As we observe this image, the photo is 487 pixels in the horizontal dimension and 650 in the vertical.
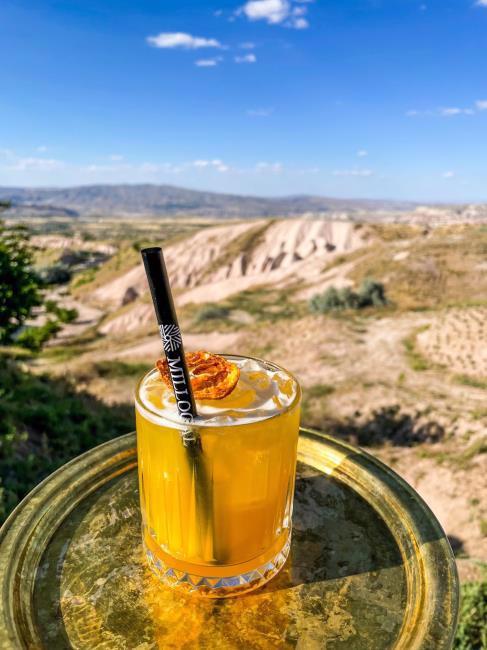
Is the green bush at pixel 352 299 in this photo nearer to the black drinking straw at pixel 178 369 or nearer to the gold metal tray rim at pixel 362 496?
the gold metal tray rim at pixel 362 496

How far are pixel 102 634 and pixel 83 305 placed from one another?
148 ft

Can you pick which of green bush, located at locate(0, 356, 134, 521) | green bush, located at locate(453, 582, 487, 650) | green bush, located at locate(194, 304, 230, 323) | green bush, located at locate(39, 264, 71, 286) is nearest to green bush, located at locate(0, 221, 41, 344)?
green bush, located at locate(0, 356, 134, 521)

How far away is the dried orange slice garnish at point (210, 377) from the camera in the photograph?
1.50 meters

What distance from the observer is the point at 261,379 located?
1.71 meters

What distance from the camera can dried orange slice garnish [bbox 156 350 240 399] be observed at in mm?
1501

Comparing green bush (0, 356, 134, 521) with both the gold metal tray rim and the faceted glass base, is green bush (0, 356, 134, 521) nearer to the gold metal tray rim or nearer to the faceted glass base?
the gold metal tray rim

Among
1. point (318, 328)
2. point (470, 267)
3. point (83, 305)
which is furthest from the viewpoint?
point (83, 305)

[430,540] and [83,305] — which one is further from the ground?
[430,540]

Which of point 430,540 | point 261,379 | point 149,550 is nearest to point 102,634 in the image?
point 149,550

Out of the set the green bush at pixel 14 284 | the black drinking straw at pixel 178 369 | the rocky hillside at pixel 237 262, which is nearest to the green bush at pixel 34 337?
the green bush at pixel 14 284

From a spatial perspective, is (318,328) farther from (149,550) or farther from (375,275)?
(149,550)

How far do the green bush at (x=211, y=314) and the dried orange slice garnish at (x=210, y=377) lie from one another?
75.1ft

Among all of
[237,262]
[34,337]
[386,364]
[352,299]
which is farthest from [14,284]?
[237,262]

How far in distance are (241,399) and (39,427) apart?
7866mm
